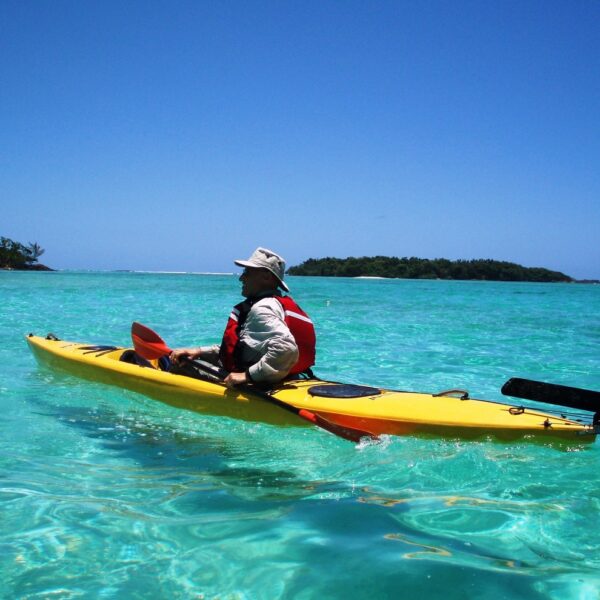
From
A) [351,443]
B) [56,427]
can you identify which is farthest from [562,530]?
[56,427]

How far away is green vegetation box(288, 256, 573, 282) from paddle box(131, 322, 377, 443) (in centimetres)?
9427

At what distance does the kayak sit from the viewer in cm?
360

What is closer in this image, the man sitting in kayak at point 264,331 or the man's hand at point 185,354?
the man sitting in kayak at point 264,331

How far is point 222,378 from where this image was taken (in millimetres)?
4633

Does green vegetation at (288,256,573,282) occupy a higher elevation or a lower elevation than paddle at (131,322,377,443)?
higher

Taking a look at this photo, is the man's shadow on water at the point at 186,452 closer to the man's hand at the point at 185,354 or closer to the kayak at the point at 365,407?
the kayak at the point at 365,407

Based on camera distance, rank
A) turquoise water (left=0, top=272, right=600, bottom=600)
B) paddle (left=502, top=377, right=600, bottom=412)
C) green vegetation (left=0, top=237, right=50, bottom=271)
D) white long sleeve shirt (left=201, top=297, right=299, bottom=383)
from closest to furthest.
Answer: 1. turquoise water (left=0, top=272, right=600, bottom=600)
2. paddle (left=502, top=377, right=600, bottom=412)
3. white long sleeve shirt (left=201, top=297, right=299, bottom=383)
4. green vegetation (left=0, top=237, right=50, bottom=271)

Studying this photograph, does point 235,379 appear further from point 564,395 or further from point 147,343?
point 564,395

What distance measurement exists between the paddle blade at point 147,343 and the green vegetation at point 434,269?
94.2 metres

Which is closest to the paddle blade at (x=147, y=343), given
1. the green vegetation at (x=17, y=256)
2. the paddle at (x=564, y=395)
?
the paddle at (x=564, y=395)

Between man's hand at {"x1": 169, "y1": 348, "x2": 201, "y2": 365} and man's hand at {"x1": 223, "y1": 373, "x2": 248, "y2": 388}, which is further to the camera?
man's hand at {"x1": 169, "y1": 348, "x2": 201, "y2": 365}

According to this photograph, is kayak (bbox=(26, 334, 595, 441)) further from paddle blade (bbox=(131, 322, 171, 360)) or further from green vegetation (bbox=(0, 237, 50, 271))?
green vegetation (bbox=(0, 237, 50, 271))

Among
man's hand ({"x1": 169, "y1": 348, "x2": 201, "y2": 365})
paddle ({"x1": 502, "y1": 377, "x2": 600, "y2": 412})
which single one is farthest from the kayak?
paddle ({"x1": 502, "y1": 377, "x2": 600, "y2": 412})

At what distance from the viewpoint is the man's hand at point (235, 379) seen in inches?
167
